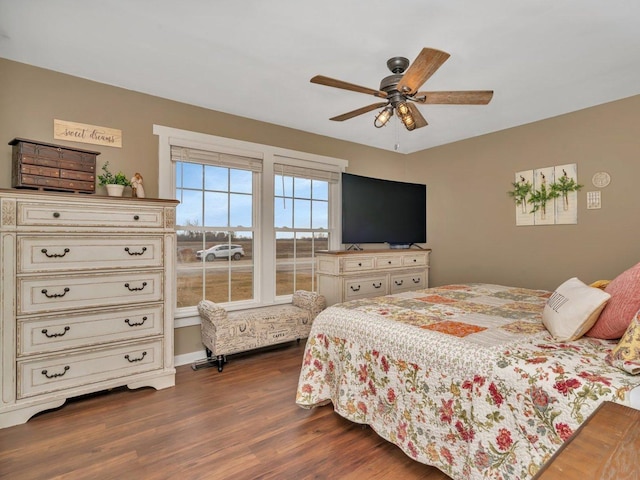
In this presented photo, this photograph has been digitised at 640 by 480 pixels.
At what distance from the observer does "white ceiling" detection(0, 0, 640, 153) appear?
190cm

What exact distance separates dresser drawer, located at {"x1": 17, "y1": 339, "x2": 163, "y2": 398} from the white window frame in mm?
568

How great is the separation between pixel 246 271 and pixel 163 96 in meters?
1.88

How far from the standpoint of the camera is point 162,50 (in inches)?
91.7

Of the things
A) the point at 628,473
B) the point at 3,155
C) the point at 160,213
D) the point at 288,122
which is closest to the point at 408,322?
the point at 628,473

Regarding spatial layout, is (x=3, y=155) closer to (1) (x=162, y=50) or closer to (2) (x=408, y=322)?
(1) (x=162, y=50)

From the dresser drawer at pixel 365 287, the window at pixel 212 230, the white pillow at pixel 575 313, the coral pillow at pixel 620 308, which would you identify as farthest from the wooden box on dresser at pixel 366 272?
the coral pillow at pixel 620 308

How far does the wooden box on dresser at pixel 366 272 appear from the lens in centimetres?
371


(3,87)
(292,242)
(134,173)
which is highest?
(3,87)

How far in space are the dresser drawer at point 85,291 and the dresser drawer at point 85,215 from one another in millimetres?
373

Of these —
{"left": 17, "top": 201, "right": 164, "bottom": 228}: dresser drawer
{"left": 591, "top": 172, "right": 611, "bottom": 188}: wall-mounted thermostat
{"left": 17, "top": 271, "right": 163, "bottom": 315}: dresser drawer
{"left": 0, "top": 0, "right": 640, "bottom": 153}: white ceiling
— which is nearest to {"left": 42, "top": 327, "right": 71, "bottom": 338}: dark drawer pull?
{"left": 17, "top": 271, "right": 163, "bottom": 315}: dresser drawer

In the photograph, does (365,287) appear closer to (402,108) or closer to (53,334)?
(402,108)

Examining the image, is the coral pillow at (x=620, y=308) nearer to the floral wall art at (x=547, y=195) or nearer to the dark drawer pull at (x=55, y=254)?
the floral wall art at (x=547, y=195)

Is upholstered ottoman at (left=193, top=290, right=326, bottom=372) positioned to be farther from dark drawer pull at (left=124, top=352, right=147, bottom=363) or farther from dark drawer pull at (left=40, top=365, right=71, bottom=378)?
dark drawer pull at (left=40, top=365, right=71, bottom=378)

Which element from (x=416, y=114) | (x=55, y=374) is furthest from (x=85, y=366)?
(x=416, y=114)
